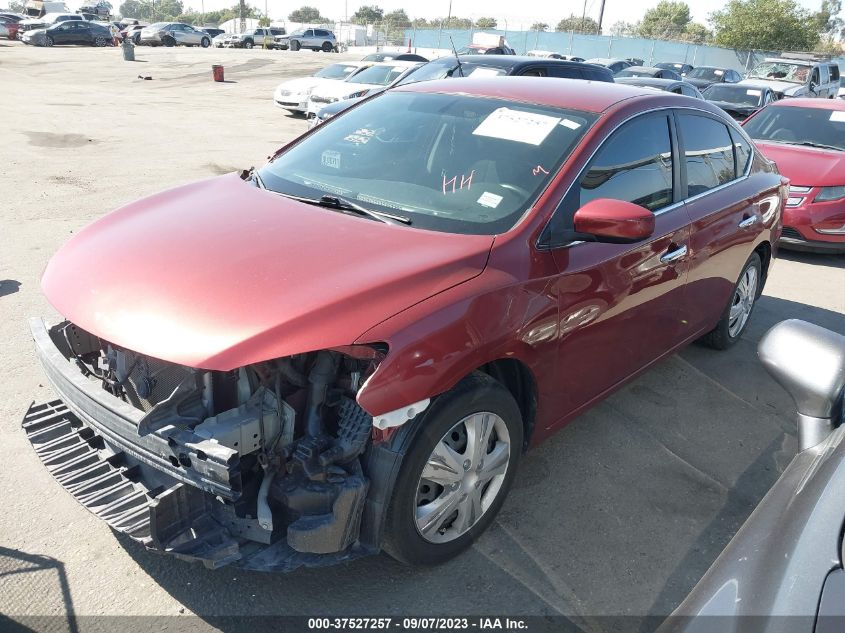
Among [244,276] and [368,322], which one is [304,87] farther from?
[368,322]

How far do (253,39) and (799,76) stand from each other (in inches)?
1523

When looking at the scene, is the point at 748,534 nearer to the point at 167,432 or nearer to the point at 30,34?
the point at 167,432

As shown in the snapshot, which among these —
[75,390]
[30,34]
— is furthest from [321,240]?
[30,34]

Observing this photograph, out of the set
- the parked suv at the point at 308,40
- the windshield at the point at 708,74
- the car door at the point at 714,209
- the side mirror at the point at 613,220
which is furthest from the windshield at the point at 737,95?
the parked suv at the point at 308,40

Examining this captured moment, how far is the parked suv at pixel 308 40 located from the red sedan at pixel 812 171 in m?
43.3

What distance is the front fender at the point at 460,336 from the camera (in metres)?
2.24

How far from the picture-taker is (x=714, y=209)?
4016 millimetres

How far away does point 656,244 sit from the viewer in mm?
3477

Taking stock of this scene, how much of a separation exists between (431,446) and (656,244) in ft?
5.75

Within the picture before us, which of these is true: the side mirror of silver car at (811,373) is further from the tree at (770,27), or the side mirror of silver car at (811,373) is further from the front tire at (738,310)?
the tree at (770,27)

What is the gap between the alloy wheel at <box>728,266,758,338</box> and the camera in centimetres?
493

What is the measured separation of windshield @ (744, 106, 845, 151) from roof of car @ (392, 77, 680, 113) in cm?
580

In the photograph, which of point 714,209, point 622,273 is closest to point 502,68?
point 714,209

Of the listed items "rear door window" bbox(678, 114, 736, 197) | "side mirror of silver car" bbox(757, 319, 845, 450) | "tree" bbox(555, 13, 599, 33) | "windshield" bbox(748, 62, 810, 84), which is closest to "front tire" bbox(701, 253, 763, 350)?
"rear door window" bbox(678, 114, 736, 197)
